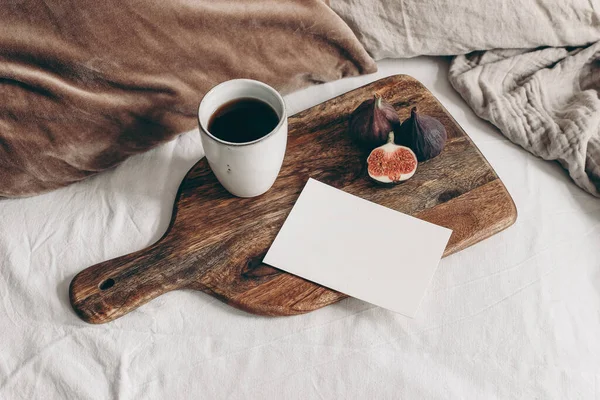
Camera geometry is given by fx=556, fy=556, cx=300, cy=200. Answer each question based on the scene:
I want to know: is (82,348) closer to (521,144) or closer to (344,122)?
(344,122)

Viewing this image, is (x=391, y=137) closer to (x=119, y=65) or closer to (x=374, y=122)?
(x=374, y=122)

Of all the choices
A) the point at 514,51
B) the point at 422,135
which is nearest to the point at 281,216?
the point at 422,135

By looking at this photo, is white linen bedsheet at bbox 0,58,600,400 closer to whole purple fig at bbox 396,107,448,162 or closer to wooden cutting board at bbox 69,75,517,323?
wooden cutting board at bbox 69,75,517,323

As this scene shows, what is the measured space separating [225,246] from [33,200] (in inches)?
12.4

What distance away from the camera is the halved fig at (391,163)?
2.66 ft

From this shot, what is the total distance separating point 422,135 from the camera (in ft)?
2.67

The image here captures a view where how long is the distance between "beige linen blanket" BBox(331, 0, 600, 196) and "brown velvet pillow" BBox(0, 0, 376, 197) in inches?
3.6

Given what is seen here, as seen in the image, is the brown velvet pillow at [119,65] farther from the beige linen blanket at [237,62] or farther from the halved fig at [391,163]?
the halved fig at [391,163]

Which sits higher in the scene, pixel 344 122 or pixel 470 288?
pixel 344 122

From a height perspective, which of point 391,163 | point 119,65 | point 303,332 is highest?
point 119,65

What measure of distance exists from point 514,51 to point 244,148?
1.84 ft

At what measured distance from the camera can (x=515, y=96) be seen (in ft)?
3.06

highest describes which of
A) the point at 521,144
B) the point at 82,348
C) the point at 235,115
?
the point at 235,115

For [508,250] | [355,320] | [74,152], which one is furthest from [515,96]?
[74,152]
